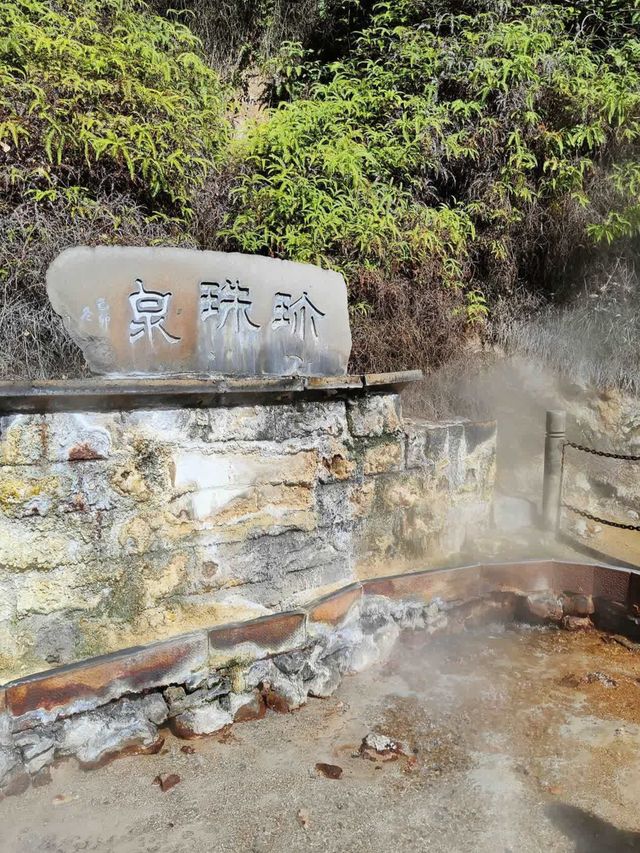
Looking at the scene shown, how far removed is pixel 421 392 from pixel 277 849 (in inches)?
160

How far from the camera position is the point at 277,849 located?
2.56 meters

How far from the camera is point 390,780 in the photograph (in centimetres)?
297

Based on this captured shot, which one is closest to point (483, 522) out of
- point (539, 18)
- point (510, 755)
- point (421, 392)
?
point (421, 392)

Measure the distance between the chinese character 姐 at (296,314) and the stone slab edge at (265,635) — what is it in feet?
5.40

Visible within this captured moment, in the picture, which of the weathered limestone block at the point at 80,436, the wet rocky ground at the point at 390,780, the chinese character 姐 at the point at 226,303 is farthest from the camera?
the chinese character 姐 at the point at 226,303

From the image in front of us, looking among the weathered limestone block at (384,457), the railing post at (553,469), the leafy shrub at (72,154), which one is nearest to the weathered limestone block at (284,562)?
the weathered limestone block at (384,457)

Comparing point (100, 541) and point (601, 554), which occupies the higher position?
point (100, 541)

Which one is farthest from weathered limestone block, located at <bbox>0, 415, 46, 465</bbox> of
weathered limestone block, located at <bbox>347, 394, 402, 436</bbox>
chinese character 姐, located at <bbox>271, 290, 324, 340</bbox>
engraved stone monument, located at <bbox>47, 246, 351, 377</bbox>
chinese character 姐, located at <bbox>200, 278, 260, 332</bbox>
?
weathered limestone block, located at <bbox>347, 394, 402, 436</bbox>

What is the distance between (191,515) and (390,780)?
1.64 meters

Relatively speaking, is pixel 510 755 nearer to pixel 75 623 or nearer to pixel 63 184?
pixel 75 623

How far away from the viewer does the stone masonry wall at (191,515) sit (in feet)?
9.73

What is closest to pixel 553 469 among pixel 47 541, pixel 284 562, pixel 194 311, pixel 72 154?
pixel 284 562

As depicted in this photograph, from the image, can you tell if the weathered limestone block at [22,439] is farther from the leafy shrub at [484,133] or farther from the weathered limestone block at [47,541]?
the leafy shrub at [484,133]

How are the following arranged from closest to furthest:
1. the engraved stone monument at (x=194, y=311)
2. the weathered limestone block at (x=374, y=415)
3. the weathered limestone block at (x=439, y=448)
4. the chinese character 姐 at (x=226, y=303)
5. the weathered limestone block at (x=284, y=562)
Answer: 1. the engraved stone monument at (x=194, y=311)
2. the chinese character 姐 at (x=226, y=303)
3. the weathered limestone block at (x=284, y=562)
4. the weathered limestone block at (x=374, y=415)
5. the weathered limestone block at (x=439, y=448)
